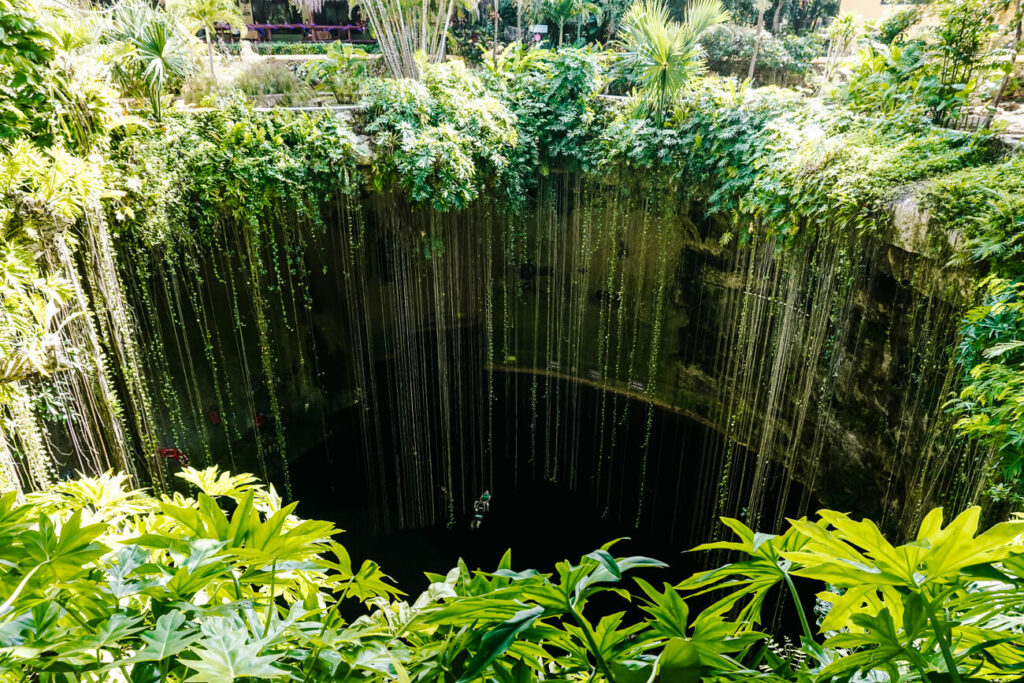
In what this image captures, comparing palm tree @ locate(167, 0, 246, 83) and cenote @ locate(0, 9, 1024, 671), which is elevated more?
palm tree @ locate(167, 0, 246, 83)

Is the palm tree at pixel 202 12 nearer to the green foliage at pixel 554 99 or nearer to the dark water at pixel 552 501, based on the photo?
the green foliage at pixel 554 99

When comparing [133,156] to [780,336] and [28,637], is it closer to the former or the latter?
[28,637]

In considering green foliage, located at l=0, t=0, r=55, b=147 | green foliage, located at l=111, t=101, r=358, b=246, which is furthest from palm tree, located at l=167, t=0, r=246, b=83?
green foliage, located at l=0, t=0, r=55, b=147

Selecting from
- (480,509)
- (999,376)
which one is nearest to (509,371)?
(480,509)

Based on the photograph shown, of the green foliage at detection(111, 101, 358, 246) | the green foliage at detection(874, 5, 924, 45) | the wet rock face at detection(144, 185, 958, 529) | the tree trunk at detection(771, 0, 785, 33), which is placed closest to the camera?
the green foliage at detection(111, 101, 358, 246)

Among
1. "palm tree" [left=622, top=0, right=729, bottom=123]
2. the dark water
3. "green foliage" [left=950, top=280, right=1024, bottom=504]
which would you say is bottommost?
the dark water

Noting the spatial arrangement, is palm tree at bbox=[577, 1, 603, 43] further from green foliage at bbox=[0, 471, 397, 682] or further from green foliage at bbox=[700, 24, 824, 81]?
green foliage at bbox=[0, 471, 397, 682]

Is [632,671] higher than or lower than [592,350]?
Result: higher

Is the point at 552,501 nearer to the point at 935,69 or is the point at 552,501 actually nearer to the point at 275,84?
the point at 275,84
